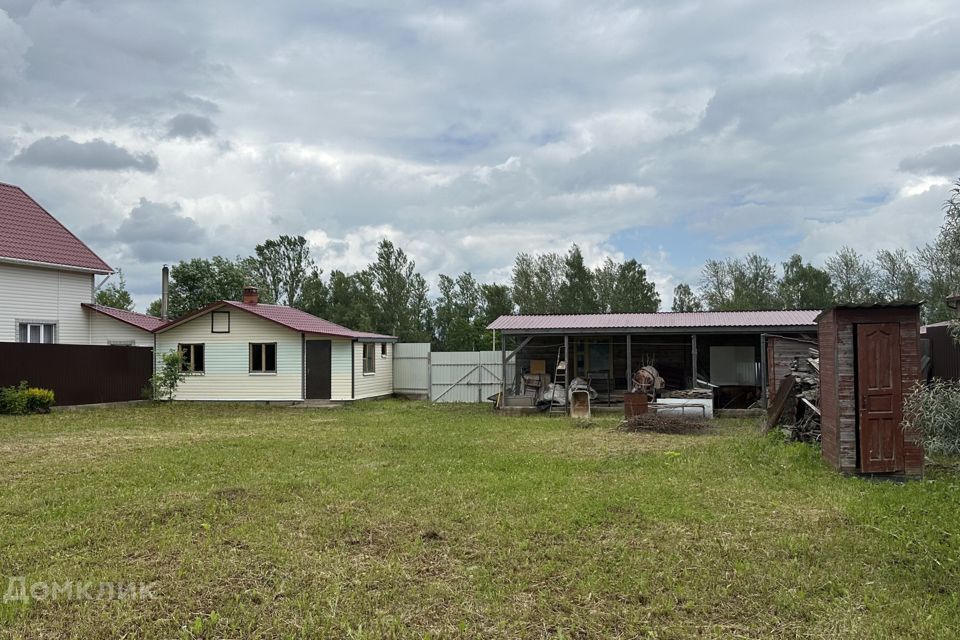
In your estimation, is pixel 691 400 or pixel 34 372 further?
pixel 34 372

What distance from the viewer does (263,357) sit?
21.8 metres

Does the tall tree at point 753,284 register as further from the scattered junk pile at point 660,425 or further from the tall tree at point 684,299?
the scattered junk pile at point 660,425

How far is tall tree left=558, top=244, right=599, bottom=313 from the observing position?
138 ft

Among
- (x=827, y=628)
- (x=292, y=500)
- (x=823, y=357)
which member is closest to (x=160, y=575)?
(x=292, y=500)

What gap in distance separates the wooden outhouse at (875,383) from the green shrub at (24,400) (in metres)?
17.6

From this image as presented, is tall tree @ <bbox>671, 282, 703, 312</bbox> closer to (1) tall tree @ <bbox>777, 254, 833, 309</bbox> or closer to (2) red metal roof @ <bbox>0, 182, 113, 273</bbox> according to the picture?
(1) tall tree @ <bbox>777, 254, 833, 309</bbox>

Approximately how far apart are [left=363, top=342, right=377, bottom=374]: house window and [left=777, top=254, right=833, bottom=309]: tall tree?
88.0ft

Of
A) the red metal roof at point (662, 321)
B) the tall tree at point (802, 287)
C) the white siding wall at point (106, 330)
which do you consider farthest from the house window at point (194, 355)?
the tall tree at point (802, 287)

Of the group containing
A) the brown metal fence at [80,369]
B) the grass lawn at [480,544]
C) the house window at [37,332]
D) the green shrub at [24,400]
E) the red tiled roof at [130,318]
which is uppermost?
the red tiled roof at [130,318]

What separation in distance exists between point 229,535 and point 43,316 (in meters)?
18.9

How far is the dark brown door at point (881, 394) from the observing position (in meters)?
8.41

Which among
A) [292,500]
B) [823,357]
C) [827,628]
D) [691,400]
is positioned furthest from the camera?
[691,400]

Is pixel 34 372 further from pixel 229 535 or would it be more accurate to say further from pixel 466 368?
pixel 229 535

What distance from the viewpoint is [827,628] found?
426 cm
